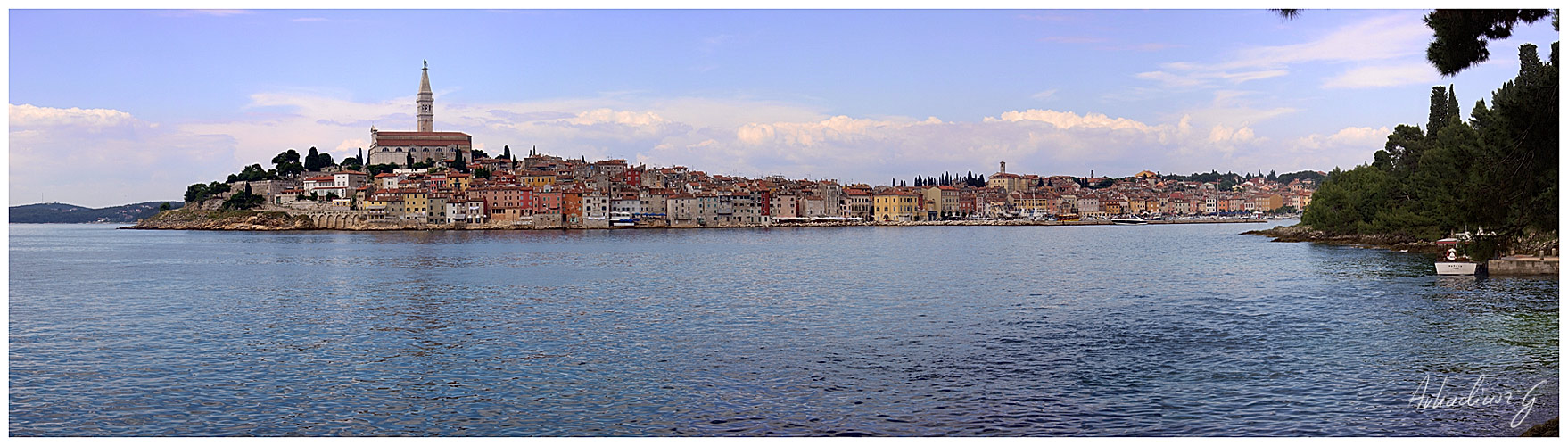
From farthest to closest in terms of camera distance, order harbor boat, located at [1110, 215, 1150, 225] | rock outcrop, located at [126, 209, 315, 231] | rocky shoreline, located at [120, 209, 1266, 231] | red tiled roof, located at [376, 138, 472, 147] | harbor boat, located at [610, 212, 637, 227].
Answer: harbor boat, located at [1110, 215, 1150, 225]
red tiled roof, located at [376, 138, 472, 147]
rock outcrop, located at [126, 209, 315, 231]
harbor boat, located at [610, 212, 637, 227]
rocky shoreline, located at [120, 209, 1266, 231]

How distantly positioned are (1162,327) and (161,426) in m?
11.9

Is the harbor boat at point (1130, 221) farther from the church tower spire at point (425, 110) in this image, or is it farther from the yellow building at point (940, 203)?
the church tower spire at point (425, 110)

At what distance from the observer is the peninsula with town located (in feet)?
298

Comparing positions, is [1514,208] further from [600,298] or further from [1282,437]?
[600,298]

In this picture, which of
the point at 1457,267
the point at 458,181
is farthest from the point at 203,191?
the point at 1457,267

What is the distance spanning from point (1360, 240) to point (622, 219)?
207ft

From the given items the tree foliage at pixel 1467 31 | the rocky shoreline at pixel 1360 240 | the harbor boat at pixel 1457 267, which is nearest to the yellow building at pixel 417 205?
the rocky shoreline at pixel 1360 240

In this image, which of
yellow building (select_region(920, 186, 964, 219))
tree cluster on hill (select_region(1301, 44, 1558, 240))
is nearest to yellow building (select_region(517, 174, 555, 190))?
yellow building (select_region(920, 186, 964, 219))

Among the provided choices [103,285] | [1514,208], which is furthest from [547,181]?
[1514,208]

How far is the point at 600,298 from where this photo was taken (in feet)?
70.7

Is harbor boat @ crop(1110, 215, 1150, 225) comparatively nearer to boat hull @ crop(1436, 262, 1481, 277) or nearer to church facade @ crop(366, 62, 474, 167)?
church facade @ crop(366, 62, 474, 167)

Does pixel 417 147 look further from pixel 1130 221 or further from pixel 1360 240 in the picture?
pixel 1360 240

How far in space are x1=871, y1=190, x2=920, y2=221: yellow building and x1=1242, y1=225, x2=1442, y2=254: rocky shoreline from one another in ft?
176

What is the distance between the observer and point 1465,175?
1620 cm
